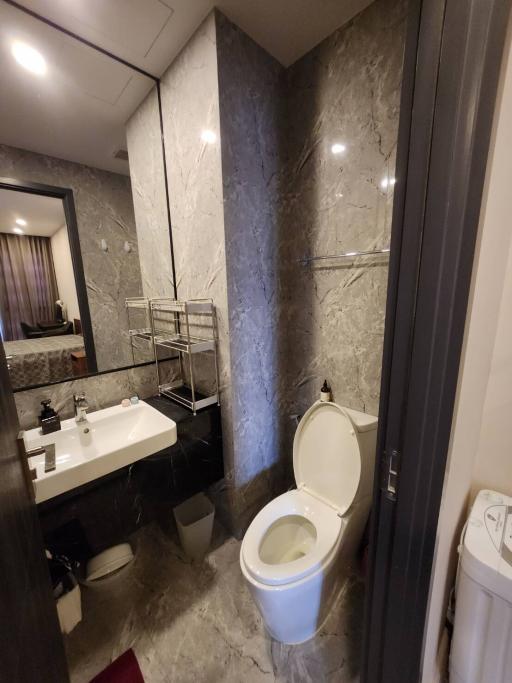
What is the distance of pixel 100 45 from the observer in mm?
1179

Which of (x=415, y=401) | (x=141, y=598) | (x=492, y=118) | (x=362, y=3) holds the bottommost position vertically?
(x=141, y=598)

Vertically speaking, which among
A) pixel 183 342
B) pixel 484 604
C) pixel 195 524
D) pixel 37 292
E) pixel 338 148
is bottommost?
pixel 195 524

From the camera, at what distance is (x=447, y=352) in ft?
1.93

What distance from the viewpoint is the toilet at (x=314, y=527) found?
1.06 metres

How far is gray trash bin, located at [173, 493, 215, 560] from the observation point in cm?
150

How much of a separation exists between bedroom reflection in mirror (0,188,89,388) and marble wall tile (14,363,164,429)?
0.05 meters

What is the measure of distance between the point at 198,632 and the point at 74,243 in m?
1.89

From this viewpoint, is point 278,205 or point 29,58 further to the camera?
point 278,205

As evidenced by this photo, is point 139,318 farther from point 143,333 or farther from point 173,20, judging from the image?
point 173,20

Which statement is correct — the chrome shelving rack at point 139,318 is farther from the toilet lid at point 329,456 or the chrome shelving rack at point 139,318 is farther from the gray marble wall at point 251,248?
the toilet lid at point 329,456

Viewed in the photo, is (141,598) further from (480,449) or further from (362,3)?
(362,3)

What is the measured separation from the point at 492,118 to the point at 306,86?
1188 millimetres

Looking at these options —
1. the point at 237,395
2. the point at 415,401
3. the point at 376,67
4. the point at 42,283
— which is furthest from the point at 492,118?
the point at 42,283

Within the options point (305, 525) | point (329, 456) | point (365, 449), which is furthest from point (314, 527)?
point (365, 449)
